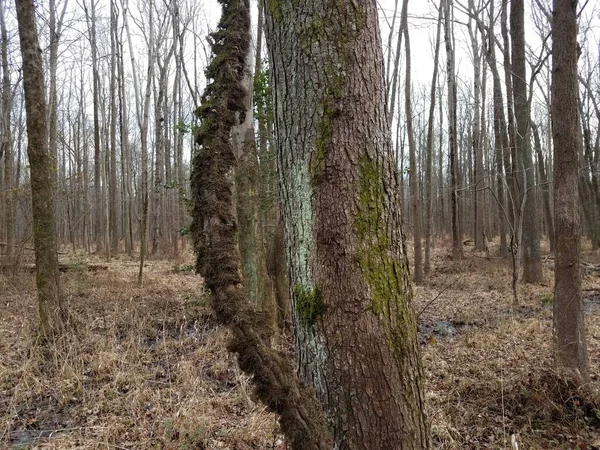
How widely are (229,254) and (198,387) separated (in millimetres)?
3943

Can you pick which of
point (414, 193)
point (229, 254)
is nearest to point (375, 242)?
point (229, 254)

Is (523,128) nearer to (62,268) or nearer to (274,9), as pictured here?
(274,9)

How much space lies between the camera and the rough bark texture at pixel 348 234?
51.5 inches

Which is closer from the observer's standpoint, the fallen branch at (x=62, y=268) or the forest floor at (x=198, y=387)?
the forest floor at (x=198, y=387)

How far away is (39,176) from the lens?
5828 mm

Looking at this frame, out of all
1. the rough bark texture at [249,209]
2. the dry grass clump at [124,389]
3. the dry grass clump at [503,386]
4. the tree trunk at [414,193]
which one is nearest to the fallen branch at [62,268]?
the dry grass clump at [124,389]

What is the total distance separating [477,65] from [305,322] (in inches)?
721

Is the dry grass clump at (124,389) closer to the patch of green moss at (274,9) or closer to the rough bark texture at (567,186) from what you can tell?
the patch of green moss at (274,9)

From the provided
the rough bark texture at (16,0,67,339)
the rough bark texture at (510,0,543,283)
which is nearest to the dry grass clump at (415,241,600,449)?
the rough bark texture at (510,0,543,283)

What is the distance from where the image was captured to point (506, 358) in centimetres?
536

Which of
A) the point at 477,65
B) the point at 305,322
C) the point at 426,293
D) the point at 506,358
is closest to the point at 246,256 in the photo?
the point at 506,358

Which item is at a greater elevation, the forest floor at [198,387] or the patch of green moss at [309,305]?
the patch of green moss at [309,305]

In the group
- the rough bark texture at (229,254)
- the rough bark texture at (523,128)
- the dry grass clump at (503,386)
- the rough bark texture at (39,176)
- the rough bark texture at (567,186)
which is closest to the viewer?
the rough bark texture at (229,254)

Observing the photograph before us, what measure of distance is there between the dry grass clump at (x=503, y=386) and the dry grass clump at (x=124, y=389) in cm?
191
